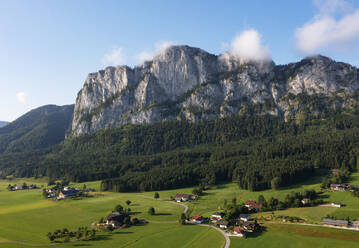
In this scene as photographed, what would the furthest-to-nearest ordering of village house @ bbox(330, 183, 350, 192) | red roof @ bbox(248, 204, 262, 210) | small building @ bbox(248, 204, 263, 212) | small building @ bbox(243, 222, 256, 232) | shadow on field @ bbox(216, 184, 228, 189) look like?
shadow on field @ bbox(216, 184, 228, 189) < village house @ bbox(330, 183, 350, 192) < red roof @ bbox(248, 204, 262, 210) < small building @ bbox(248, 204, 263, 212) < small building @ bbox(243, 222, 256, 232)

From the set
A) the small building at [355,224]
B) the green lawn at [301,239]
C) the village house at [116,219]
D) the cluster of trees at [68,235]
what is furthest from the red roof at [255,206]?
the cluster of trees at [68,235]

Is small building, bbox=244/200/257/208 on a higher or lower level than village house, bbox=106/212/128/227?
higher

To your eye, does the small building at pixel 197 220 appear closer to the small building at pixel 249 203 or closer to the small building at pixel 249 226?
the small building at pixel 249 226

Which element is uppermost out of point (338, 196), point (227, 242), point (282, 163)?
point (282, 163)

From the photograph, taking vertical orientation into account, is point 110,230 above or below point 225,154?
below

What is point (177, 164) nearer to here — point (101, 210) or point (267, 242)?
point (101, 210)

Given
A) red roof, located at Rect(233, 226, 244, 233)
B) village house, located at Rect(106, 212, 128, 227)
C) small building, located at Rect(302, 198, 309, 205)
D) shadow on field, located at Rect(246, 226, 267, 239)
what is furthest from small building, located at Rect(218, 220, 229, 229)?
small building, located at Rect(302, 198, 309, 205)

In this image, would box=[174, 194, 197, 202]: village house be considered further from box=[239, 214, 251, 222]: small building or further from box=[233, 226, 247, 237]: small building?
box=[233, 226, 247, 237]: small building

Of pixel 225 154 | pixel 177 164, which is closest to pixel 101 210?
pixel 177 164
